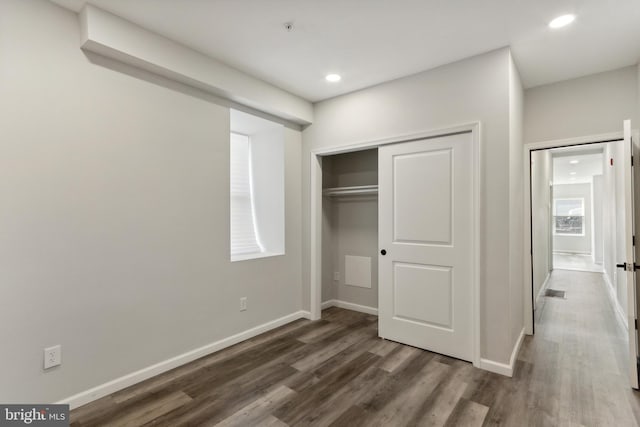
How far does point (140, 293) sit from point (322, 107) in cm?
281

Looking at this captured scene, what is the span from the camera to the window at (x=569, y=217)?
10336 millimetres

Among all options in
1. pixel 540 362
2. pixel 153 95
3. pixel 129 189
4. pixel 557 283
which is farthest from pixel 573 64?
pixel 557 283

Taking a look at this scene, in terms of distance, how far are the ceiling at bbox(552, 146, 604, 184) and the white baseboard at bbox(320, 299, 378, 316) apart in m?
4.64

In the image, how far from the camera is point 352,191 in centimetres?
408

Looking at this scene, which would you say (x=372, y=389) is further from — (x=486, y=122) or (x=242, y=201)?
(x=242, y=201)

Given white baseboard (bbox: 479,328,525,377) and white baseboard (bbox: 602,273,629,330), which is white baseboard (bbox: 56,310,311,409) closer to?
white baseboard (bbox: 479,328,525,377)

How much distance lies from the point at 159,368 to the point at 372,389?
68.5 inches

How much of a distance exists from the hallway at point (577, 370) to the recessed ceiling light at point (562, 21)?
8.95 feet

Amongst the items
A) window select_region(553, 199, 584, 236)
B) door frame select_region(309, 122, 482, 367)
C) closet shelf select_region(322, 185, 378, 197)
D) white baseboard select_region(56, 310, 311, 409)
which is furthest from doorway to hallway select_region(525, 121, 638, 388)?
white baseboard select_region(56, 310, 311, 409)

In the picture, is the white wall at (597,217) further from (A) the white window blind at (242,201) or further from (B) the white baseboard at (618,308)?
(A) the white window blind at (242,201)

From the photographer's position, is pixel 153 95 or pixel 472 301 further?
pixel 472 301

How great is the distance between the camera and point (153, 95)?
2.54 meters

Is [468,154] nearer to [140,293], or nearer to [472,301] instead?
[472,301]

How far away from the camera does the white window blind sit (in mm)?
3911
